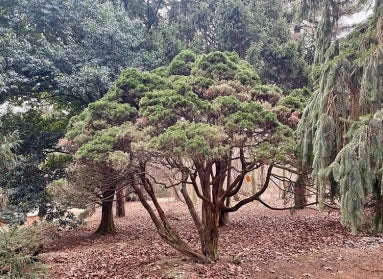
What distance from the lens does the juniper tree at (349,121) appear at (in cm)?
371

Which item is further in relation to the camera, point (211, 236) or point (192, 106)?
point (211, 236)

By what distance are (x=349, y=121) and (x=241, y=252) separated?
363 cm

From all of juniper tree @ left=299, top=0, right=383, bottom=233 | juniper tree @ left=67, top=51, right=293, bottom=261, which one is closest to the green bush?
juniper tree @ left=67, top=51, right=293, bottom=261

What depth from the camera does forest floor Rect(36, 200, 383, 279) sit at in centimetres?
567

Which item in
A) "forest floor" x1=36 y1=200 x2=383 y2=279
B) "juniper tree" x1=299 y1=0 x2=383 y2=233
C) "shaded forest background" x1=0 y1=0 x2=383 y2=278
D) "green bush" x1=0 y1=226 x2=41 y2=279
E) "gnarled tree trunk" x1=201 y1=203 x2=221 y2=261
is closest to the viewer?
"juniper tree" x1=299 y1=0 x2=383 y2=233

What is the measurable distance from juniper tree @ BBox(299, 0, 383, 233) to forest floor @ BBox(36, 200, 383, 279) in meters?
1.61

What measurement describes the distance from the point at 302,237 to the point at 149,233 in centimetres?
386

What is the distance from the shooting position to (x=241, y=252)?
6.73m

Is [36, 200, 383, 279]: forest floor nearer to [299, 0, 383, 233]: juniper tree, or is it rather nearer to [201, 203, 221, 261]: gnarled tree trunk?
[201, 203, 221, 261]: gnarled tree trunk

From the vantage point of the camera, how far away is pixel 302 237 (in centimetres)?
805

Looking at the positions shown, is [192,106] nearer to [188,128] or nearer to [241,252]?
[188,128]

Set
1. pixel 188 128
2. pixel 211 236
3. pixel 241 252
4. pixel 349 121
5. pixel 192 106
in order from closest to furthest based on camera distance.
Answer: pixel 349 121, pixel 188 128, pixel 192 106, pixel 211 236, pixel 241 252

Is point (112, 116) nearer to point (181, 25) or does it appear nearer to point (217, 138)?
point (217, 138)

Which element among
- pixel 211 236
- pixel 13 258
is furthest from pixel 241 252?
pixel 13 258
